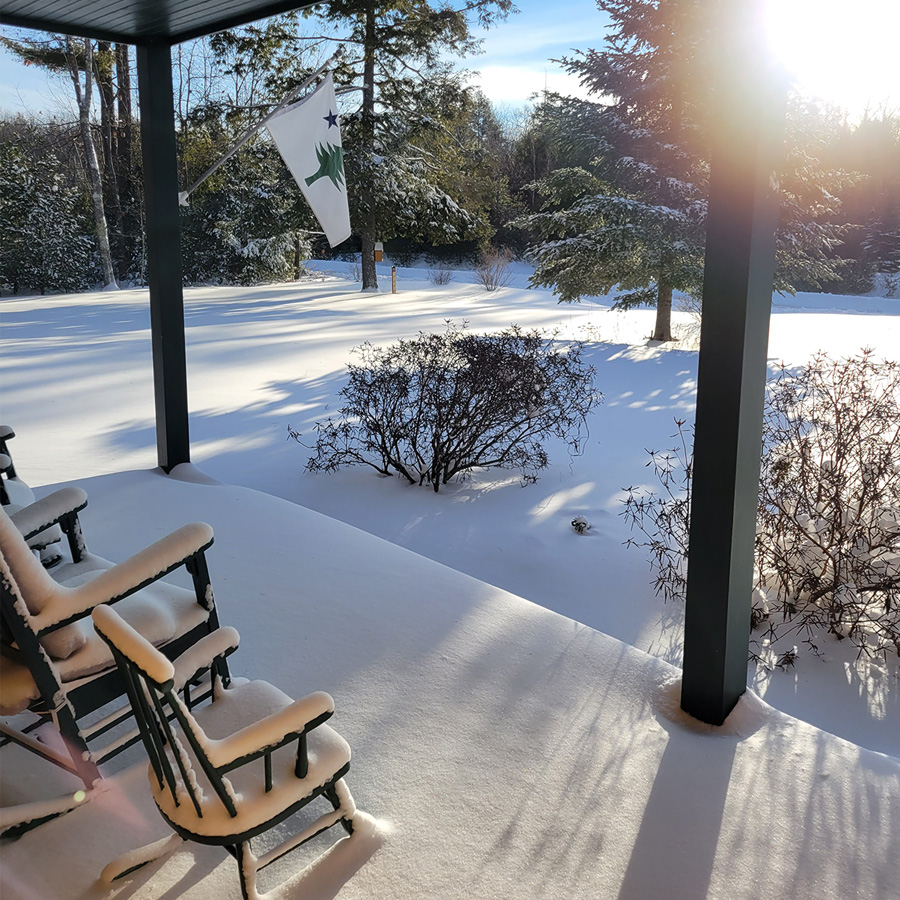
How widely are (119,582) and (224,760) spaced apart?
18.4 inches

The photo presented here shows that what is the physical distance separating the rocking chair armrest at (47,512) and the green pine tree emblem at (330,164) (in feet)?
9.09

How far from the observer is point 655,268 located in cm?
1085

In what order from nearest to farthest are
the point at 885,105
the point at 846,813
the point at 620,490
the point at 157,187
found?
the point at 846,813 → the point at 157,187 → the point at 620,490 → the point at 885,105

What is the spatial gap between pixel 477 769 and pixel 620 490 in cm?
368

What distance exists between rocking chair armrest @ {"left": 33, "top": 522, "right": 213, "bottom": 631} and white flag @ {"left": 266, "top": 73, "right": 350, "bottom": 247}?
2.93 metres

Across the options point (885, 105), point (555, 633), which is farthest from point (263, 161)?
point (555, 633)

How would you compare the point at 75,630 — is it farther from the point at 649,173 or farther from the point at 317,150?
the point at 649,173

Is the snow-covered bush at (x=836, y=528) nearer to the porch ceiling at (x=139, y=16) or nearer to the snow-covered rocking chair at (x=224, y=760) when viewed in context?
the snow-covered rocking chair at (x=224, y=760)

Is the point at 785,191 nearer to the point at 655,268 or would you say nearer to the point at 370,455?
the point at 655,268

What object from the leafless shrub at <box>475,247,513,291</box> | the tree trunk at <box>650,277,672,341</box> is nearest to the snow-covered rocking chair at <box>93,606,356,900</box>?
the tree trunk at <box>650,277,672,341</box>

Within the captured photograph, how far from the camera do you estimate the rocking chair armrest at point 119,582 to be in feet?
5.04

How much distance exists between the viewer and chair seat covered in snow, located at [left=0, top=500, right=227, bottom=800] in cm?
152

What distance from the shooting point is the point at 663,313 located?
11.7 m

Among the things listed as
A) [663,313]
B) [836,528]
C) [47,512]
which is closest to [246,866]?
[47,512]
